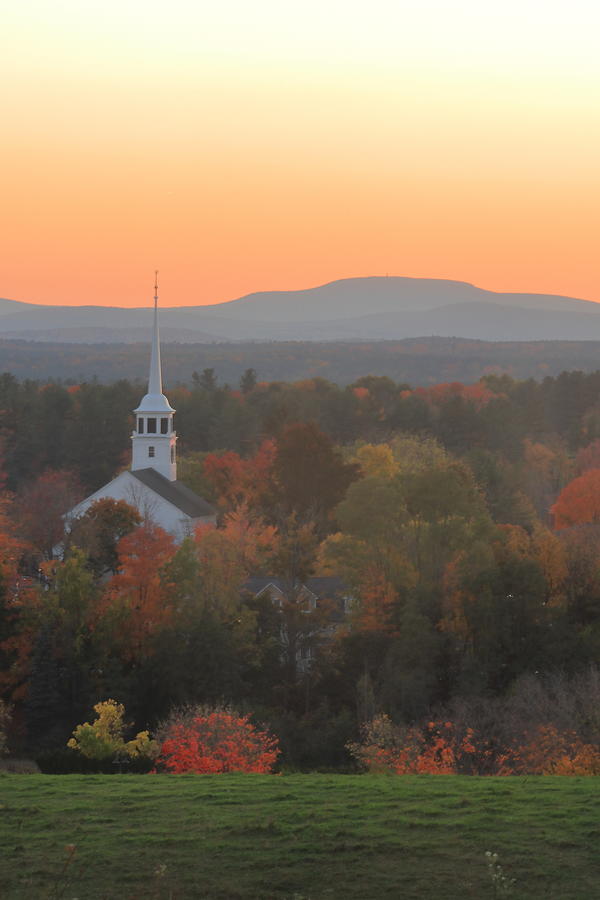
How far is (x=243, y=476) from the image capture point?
78.6m

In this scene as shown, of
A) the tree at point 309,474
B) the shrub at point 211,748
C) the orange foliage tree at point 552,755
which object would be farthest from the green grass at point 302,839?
the tree at point 309,474

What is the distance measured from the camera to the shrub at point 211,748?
29.6 metres

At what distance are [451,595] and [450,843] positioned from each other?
2764cm

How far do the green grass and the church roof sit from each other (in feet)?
139

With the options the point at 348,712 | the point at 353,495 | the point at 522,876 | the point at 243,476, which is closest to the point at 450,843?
the point at 522,876

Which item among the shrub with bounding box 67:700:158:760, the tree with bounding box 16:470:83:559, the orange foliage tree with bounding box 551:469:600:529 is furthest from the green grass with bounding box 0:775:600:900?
the orange foliage tree with bounding box 551:469:600:529

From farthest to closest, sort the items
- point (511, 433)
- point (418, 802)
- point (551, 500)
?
point (511, 433)
point (551, 500)
point (418, 802)

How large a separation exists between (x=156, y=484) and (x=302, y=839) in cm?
4783

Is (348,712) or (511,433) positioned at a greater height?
(511,433)

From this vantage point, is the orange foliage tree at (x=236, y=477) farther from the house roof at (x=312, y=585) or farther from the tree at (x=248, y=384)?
the tree at (x=248, y=384)

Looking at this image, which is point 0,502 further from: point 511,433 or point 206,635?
point 511,433

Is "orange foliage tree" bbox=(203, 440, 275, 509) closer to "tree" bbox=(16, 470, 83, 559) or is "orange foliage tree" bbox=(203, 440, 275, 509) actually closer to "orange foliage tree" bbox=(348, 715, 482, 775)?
"tree" bbox=(16, 470, 83, 559)

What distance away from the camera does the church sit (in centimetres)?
6316

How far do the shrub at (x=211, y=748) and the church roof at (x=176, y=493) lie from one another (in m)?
31.0
